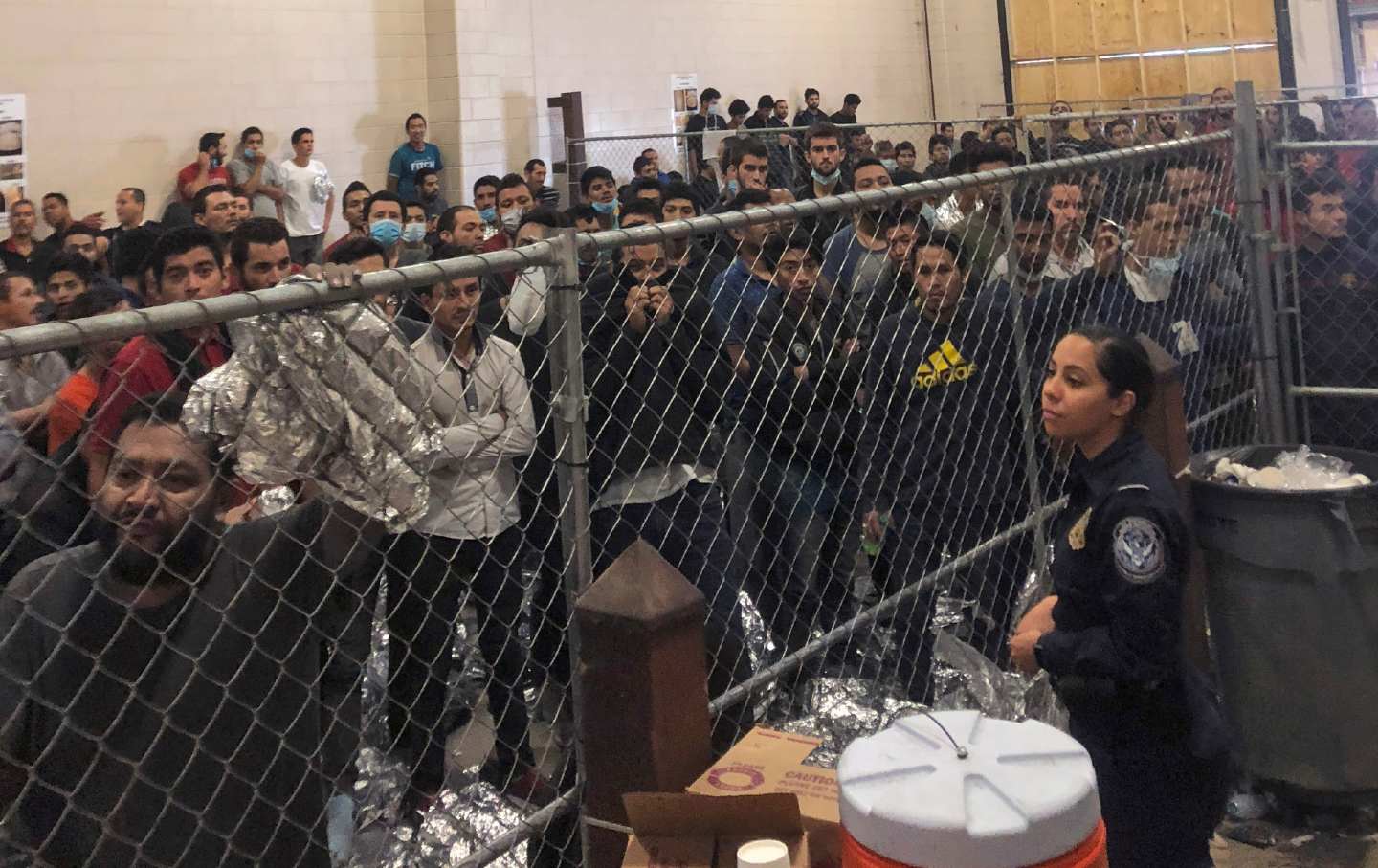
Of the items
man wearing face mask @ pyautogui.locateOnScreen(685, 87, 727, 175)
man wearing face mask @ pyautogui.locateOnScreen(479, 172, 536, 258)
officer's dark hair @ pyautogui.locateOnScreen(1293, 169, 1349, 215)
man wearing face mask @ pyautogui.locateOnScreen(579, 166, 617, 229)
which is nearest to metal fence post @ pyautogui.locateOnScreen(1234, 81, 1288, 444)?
officer's dark hair @ pyautogui.locateOnScreen(1293, 169, 1349, 215)

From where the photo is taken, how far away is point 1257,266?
460cm

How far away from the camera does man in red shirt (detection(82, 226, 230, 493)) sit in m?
2.35

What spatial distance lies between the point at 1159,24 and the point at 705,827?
18.4 m

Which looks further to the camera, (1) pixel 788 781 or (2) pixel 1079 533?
(2) pixel 1079 533

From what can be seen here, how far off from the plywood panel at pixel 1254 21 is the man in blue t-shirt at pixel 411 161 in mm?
11820

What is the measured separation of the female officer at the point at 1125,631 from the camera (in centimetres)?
261

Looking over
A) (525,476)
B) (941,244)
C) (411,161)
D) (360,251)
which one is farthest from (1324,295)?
(411,161)

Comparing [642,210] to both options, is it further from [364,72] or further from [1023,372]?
[364,72]

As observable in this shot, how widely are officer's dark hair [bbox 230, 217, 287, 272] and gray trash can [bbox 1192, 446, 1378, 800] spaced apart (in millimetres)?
3006

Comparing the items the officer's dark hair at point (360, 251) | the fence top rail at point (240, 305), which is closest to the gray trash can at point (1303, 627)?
the fence top rail at point (240, 305)

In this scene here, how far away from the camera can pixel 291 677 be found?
217cm

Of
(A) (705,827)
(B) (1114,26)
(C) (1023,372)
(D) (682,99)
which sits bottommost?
(A) (705,827)

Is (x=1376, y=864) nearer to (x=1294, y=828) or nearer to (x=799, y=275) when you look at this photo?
(x=1294, y=828)

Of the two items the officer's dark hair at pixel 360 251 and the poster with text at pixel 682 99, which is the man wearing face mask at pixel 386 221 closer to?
the officer's dark hair at pixel 360 251
